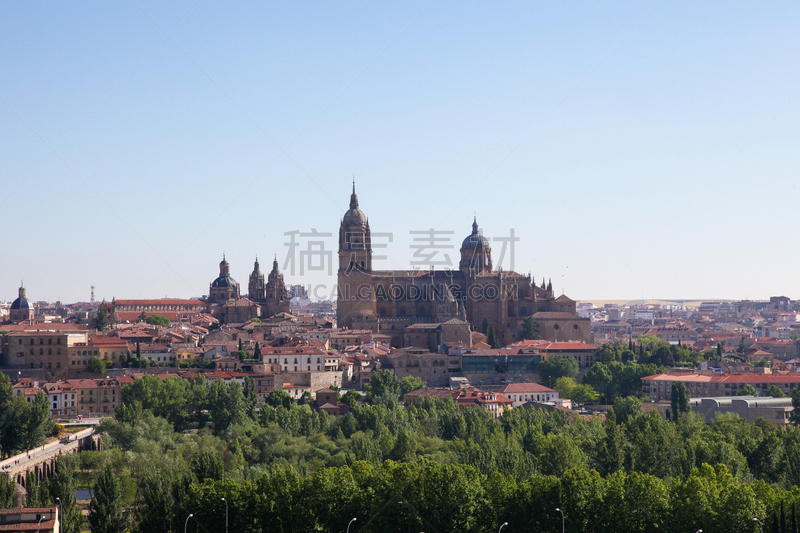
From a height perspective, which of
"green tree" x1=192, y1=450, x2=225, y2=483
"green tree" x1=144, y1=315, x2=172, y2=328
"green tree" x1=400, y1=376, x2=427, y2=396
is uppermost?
"green tree" x1=144, y1=315, x2=172, y2=328

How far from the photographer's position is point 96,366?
268 ft

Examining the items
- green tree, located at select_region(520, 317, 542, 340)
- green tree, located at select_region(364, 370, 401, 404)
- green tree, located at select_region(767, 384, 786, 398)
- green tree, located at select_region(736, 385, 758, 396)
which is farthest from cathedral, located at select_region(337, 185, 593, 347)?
green tree, located at select_region(767, 384, 786, 398)

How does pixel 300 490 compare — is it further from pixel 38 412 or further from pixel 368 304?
pixel 368 304

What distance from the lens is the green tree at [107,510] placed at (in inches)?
1690

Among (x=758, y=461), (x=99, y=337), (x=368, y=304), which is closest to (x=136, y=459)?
(x=758, y=461)

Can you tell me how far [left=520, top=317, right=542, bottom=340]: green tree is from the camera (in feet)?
346

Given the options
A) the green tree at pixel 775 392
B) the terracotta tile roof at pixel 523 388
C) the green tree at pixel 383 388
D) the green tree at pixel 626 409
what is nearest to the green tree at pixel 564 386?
the terracotta tile roof at pixel 523 388

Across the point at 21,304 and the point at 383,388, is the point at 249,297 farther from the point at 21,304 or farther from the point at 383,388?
the point at 383,388

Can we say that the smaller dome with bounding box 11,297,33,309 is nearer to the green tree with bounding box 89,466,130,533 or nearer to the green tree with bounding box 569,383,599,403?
the green tree with bounding box 569,383,599,403

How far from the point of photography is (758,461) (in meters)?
53.3

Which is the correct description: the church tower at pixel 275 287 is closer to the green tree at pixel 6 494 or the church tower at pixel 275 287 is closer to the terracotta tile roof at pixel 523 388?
the terracotta tile roof at pixel 523 388

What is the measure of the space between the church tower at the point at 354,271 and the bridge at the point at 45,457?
4419 centimetres

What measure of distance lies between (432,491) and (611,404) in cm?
4634

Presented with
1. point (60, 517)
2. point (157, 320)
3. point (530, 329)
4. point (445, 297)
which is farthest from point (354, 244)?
point (60, 517)
